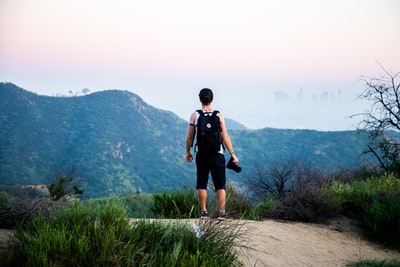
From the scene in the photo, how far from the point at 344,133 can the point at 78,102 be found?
50636 millimetres

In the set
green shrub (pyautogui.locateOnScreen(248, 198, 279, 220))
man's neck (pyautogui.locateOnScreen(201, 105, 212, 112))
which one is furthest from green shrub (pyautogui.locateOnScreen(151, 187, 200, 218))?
man's neck (pyautogui.locateOnScreen(201, 105, 212, 112))

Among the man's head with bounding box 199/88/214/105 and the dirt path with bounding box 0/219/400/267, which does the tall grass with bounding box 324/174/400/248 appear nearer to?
the dirt path with bounding box 0/219/400/267

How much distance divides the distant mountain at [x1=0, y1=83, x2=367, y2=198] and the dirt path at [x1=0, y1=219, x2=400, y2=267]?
4536 cm

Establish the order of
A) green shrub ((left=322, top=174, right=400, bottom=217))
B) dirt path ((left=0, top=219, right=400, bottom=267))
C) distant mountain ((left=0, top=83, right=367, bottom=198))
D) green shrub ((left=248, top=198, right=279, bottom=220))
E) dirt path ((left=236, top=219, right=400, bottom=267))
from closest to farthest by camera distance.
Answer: dirt path ((left=0, top=219, right=400, bottom=267))
dirt path ((left=236, top=219, right=400, bottom=267))
green shrub ((left=248, top=198, right=279, bottom=220))
green shrub ((left=322, top=174, right=400, bottom=217))
distant mountain ((left=0, top=83, right=367, bottom=198))

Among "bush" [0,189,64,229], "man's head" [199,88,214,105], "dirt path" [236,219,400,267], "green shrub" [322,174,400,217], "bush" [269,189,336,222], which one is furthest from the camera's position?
"green shrub" [322,174,400,217]

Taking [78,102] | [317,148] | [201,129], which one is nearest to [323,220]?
[201,129]

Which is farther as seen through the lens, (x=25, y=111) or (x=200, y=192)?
(x=25, y=111)

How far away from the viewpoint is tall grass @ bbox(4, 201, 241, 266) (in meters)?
4.12

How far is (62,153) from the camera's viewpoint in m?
69.6

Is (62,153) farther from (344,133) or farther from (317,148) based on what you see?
(344,133)

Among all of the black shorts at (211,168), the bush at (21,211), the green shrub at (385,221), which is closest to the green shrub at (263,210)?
the black shorts at (211,168)

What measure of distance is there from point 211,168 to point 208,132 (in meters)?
0.60

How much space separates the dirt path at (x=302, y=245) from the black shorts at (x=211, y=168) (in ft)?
2.63

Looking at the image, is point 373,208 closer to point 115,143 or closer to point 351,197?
point 351,197
